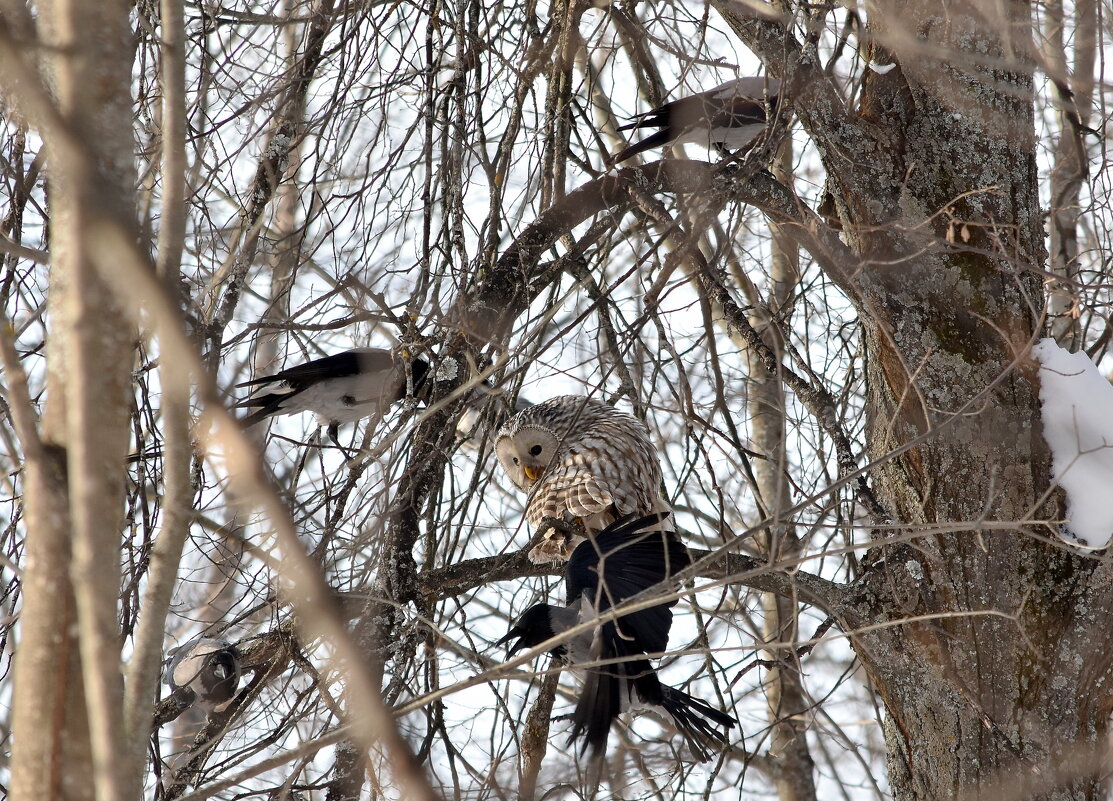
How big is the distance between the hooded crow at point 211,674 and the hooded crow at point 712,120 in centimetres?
198

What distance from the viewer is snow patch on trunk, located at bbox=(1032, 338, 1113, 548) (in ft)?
8.95

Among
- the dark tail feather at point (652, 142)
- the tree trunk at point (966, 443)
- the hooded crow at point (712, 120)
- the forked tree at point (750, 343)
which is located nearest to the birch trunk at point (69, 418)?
the forked tree at point (750, 343)

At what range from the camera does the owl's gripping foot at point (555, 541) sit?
3172 millimetres

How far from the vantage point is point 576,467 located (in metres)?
3.77

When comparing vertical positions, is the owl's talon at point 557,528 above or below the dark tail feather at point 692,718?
above

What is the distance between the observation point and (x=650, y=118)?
3.99 meters

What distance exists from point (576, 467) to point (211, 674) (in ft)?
4.49

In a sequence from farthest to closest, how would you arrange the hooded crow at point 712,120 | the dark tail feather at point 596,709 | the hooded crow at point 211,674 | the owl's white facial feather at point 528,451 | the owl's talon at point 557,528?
1. the owl's white facial feather at point 528,451
2. the hooded crow at point 712,120
3. the hooded crow at point 211,674
4. the owl's talon at point 557,528
5. the dark tail feather at point 596,709

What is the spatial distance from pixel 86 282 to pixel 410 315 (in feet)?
5.85

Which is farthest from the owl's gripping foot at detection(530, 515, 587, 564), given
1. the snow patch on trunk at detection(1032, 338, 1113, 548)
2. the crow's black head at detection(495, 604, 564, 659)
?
the snow patch on trunk at detection(1032, 338, 1113, 548)

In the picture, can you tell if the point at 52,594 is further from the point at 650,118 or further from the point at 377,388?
the point at 650,118

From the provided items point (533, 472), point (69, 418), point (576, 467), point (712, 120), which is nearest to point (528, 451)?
point (533, 472)

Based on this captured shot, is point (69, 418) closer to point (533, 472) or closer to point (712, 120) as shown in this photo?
point (712, 120)

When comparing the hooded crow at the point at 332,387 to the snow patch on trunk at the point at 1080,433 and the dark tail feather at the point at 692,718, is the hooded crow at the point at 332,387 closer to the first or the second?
the dark tail feather at the point at 692,718
